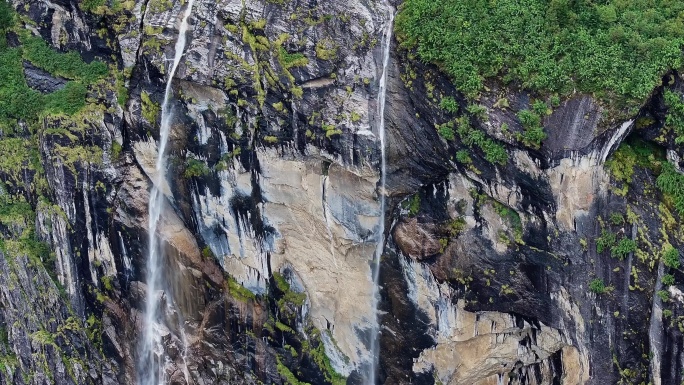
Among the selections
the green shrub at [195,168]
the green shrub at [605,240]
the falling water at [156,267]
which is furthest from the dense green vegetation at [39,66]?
the green shrub at [605,240]

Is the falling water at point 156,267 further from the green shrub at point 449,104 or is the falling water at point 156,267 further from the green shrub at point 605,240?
the green shrub at point 605,240

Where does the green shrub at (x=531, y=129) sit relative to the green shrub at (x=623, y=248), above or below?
above

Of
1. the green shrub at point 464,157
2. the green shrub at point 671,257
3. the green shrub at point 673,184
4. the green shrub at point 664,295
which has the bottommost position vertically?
the green shrub at point 664,295

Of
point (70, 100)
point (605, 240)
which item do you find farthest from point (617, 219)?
point (70, 100)

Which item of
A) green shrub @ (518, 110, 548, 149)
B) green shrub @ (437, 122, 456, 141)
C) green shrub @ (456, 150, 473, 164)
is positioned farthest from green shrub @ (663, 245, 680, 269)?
green shrub @ (437, 122, 456, 141)

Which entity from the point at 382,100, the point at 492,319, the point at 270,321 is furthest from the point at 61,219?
the point at 492,319

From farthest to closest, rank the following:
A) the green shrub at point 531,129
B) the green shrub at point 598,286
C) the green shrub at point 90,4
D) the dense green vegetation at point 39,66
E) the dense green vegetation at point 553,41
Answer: the dense green vegetation at point 39,66
the green shrub at point 90,4
the green shrub at point 598,286
the green shrub at point 531,129
the dense green vegetation at point 553,41

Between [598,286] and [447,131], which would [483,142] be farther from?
[598,286]

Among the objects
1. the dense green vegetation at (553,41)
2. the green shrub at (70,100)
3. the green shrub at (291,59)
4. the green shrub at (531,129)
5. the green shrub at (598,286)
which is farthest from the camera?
the green shrub at (70,100)
